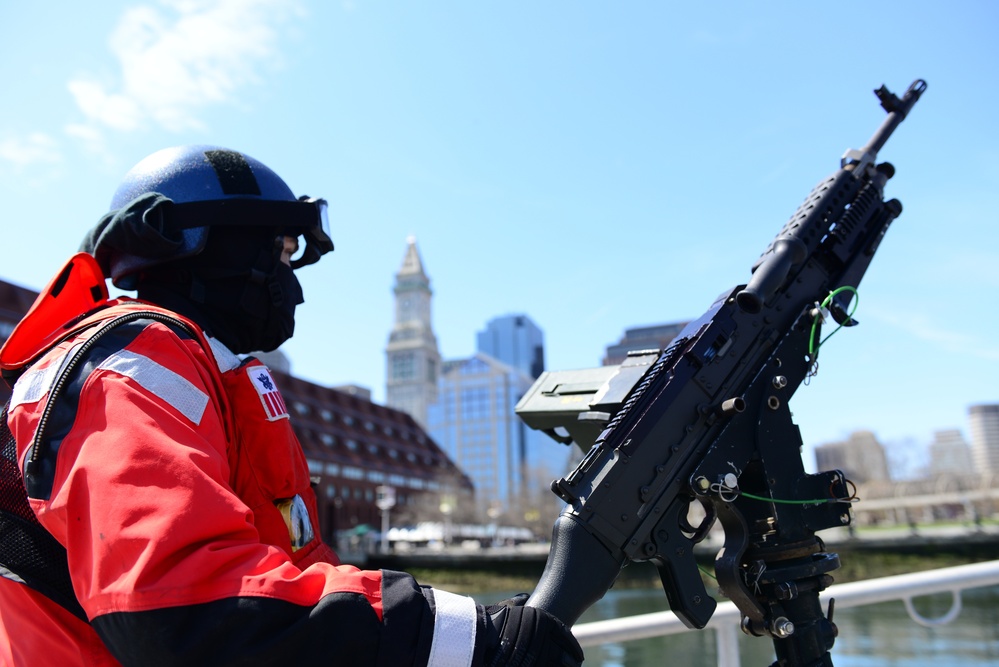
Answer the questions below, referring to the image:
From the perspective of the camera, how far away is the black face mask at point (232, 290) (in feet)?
6.73

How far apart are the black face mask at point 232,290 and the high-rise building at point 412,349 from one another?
5859 inches

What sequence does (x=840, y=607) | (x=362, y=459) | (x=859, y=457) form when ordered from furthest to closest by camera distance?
(x=859, y=457), (x=362, y=459), (x=840, y=607)

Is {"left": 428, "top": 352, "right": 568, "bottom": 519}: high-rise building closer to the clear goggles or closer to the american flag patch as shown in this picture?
the clear goggles

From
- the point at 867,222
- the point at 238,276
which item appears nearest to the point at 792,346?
the point at 867,222

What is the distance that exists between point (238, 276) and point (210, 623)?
46.8 inches

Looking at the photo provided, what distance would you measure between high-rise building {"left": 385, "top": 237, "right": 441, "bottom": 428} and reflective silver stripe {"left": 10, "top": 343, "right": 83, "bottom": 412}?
5885 inches

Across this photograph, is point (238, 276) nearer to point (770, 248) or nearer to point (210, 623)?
point (210, 623)

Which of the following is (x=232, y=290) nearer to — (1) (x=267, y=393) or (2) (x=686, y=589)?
(1) (x=267, y=393)

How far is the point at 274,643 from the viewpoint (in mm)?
1183

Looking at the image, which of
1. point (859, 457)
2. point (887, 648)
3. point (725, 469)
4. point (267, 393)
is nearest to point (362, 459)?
point (887, 648)

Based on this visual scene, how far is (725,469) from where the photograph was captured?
2.60 meters

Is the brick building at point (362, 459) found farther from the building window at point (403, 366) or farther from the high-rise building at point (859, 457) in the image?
the building window at point (403, 366)

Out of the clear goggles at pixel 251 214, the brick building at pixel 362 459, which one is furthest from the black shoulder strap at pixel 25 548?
the brick building at pixel 362 459

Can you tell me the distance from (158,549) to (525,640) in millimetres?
707
